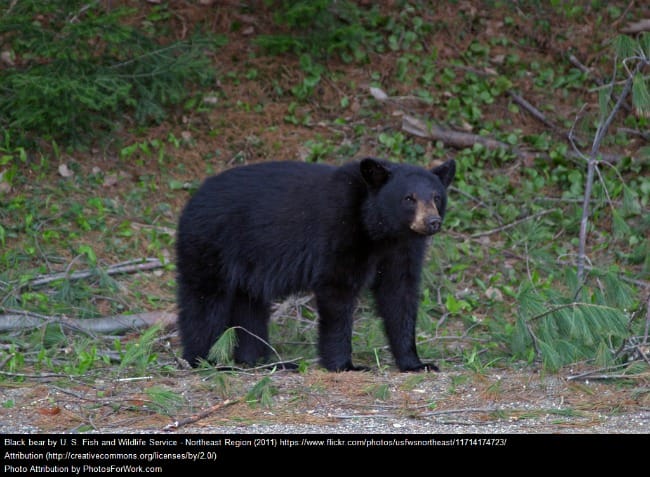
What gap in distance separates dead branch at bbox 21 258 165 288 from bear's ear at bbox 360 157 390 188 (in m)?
2.97

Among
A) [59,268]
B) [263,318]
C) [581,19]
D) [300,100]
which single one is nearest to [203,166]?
[300,100]

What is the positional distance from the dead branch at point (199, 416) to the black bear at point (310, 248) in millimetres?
1381

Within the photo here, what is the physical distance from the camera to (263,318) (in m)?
7.67

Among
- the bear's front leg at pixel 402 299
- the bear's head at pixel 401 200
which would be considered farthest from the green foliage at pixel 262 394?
the bear's head at pixel 401 200

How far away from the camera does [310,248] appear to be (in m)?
7.01

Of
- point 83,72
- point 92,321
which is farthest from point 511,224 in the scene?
point 83,72

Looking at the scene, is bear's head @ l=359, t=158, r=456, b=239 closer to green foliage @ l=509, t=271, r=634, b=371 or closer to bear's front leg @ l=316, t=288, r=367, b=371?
bear's front leg @ l=316, t=288, r=367, b=371

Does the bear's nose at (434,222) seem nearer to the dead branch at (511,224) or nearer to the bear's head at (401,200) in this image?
the bear's head at (401,200)

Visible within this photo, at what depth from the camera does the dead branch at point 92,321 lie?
25.7ft

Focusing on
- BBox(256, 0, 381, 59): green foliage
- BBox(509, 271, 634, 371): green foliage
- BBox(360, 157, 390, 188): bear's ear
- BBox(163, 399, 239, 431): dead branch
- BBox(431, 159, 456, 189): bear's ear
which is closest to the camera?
BBox(163, 399, 239, 431): dead branch

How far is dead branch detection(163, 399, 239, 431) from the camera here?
5.27 meters

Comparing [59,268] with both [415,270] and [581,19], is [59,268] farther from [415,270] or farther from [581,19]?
[581,19]

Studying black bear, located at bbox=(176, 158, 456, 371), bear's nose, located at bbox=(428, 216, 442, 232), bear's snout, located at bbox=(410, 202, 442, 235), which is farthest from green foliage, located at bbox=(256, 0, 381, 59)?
bear's nose, located at bbox=(428, 216, 442, 232)

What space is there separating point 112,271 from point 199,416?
3.76 m
